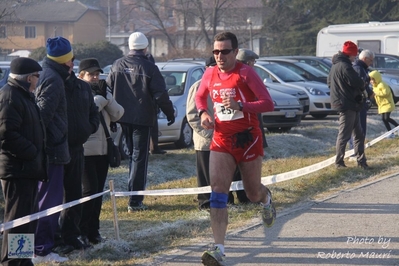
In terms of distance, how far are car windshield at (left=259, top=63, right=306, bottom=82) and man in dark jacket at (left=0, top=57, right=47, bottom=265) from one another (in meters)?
15.5

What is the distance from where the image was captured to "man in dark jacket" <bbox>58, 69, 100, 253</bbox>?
273 inches

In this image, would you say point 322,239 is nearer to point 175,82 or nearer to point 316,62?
point 175,82

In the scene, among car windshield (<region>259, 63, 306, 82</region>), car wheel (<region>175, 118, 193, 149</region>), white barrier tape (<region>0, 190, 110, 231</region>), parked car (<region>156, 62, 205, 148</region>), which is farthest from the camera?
car windshield (<region>259, 63, 306, 82</region>)

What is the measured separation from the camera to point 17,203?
6.09 m

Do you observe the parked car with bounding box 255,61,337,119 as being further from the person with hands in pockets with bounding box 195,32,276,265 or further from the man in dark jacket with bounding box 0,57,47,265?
the man in dark jacket with bounding box 0,57,47,265

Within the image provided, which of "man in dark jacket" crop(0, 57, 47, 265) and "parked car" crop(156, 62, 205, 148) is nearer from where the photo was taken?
"man in dark jacket" crop(0, 57, 47, 265)

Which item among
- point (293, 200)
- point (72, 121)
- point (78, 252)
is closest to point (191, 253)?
point (78, 252)

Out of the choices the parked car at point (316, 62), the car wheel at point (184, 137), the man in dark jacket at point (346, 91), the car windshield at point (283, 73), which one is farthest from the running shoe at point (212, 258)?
the parked car at point (316, 62)

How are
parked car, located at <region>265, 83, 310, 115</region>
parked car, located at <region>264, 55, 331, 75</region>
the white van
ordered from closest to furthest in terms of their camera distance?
parked car, located at <region>265, 83, 310, 115</region>, parked car, located at <region>264, 55, 331, 75</region>, the white van

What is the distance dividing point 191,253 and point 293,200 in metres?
2.93

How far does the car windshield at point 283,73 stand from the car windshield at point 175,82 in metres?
5.90

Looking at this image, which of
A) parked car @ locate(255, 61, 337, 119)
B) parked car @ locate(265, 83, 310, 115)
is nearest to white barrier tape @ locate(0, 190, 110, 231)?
parked car @ locate(265, 83, 310, 115)

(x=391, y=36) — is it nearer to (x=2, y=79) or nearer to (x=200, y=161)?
(x=2, y=79)

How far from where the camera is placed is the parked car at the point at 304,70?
22.9 metres
